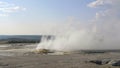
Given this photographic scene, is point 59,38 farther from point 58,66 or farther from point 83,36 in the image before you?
point 58,66

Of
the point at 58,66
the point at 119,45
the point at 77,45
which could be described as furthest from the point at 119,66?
the point at 119,45

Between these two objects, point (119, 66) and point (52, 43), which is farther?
point (52, 43)

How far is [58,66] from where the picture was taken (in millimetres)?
25031

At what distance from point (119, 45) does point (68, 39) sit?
11.0 m

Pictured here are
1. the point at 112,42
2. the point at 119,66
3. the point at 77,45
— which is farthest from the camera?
the point at 112,42

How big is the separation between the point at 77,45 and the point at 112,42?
858 centimetres

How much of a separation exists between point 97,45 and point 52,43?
9.27 m

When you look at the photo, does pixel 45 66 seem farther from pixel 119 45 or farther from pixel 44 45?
pixel 119 45

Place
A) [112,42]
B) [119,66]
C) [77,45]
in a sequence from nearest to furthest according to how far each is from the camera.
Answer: [119,66]
[77,45]
[112,42]

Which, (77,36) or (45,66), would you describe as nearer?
(45,66)

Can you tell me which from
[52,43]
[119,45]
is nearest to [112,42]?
[119,45]

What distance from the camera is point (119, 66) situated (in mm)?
24672

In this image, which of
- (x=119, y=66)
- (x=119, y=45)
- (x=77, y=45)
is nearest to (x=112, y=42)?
(x=119, y=45)

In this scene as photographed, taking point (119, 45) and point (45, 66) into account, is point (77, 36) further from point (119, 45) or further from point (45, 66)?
point (45, 66)
